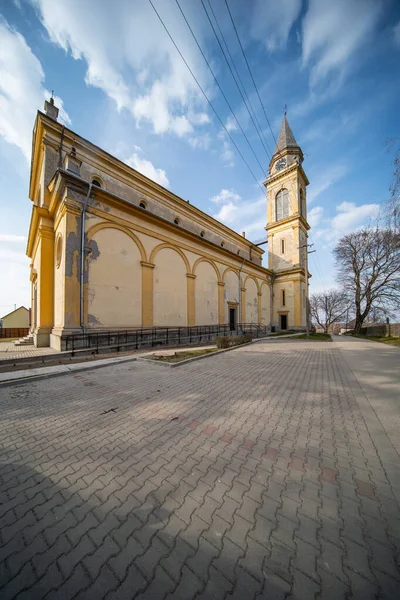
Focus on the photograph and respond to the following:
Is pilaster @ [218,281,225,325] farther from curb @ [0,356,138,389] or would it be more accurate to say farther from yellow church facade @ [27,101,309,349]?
curb @ [0,356,138,389]

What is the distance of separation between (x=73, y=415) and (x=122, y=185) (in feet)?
58.7

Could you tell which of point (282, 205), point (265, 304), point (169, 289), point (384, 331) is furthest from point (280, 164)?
point (169, 289)

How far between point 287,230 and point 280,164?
9390 mm

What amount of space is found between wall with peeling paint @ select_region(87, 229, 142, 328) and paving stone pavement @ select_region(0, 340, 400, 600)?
794 centimetres

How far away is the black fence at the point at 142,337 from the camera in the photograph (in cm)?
1044

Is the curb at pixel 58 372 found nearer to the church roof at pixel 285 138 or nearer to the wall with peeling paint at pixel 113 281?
the wall with peeling paint at pixel 113 281

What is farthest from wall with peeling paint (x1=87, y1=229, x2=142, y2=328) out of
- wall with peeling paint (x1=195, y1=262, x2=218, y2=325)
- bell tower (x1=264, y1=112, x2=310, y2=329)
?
bell tower (x1=264, y1=112, x2=310, y2=329)

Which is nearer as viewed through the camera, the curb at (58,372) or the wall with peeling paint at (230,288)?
the curb at (58,372)

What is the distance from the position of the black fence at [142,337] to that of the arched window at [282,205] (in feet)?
63.0

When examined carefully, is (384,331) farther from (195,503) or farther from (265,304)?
(195,503)

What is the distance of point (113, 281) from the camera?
1230 cm

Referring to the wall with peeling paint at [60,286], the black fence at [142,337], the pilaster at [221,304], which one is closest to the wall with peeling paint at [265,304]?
the pilaster at [221,304]

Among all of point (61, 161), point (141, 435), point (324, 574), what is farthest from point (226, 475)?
point (61, 161)

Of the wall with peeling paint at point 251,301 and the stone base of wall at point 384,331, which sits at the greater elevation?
the wall with peeling paint at point 251,301
